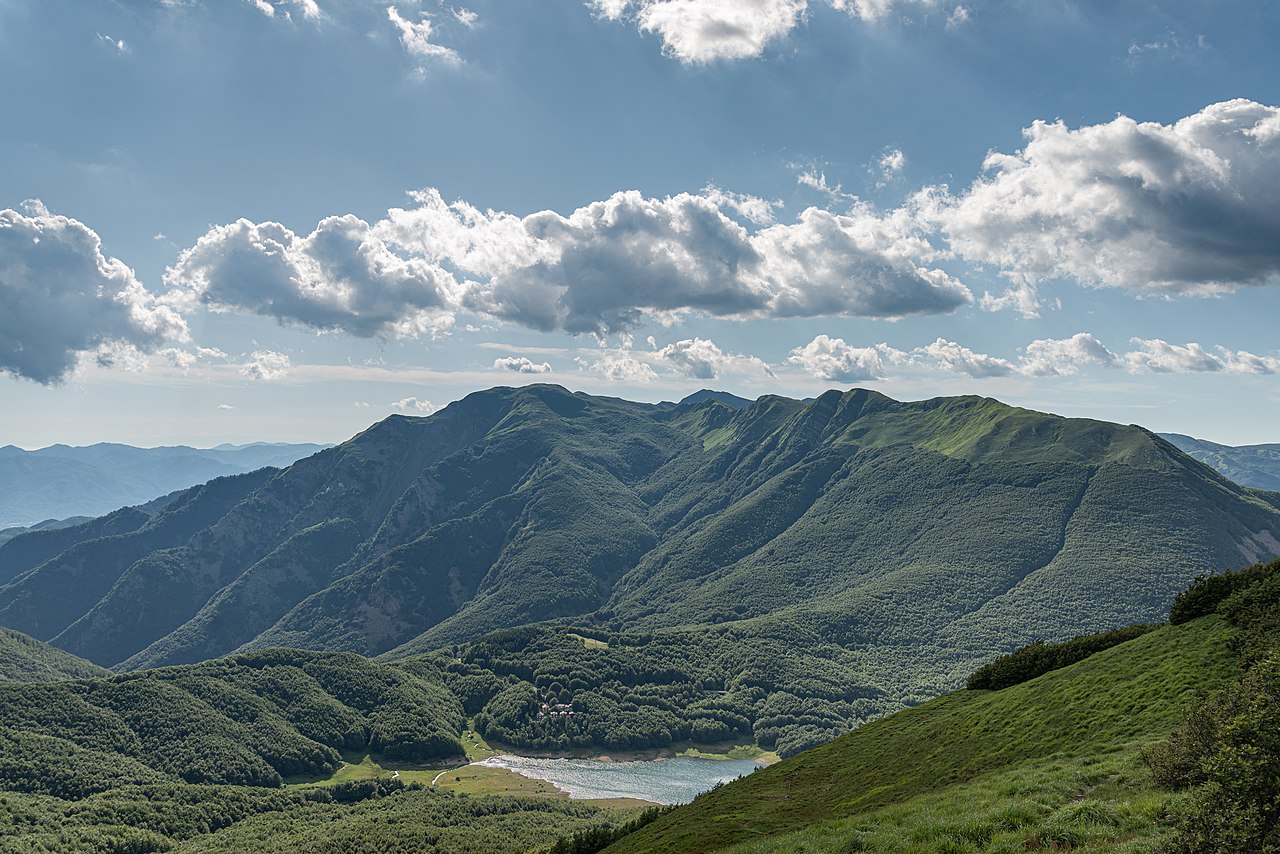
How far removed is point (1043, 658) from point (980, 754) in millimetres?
24741

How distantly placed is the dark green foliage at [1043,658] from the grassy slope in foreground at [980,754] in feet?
10.4

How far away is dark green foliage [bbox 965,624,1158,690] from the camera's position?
67812 millimetres

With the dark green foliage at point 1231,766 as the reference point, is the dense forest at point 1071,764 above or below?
below

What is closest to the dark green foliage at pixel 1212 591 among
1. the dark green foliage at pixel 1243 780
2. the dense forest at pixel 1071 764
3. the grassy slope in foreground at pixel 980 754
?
the dense forest at pixel 1071 764

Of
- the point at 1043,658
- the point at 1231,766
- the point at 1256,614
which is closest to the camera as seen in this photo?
the point at 1231,766

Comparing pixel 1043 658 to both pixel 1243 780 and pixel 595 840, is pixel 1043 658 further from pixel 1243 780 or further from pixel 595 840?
pixel 1243 780

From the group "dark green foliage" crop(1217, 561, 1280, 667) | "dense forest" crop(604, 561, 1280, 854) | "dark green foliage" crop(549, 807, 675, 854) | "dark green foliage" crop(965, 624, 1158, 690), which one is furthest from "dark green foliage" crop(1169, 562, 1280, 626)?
"dark green foliage" crop(549, 807, 675, 854)

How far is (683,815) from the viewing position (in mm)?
71500

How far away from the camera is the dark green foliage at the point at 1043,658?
6781 centimetres

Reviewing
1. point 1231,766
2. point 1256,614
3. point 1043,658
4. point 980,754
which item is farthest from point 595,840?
point 1231,766

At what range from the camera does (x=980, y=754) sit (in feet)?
173

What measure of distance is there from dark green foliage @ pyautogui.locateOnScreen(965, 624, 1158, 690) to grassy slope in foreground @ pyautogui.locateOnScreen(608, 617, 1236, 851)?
317 cm

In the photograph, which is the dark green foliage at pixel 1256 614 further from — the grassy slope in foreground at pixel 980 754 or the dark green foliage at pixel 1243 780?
the dark green foliage at pixel 1243 780

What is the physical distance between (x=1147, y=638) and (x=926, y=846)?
39.3 metres
